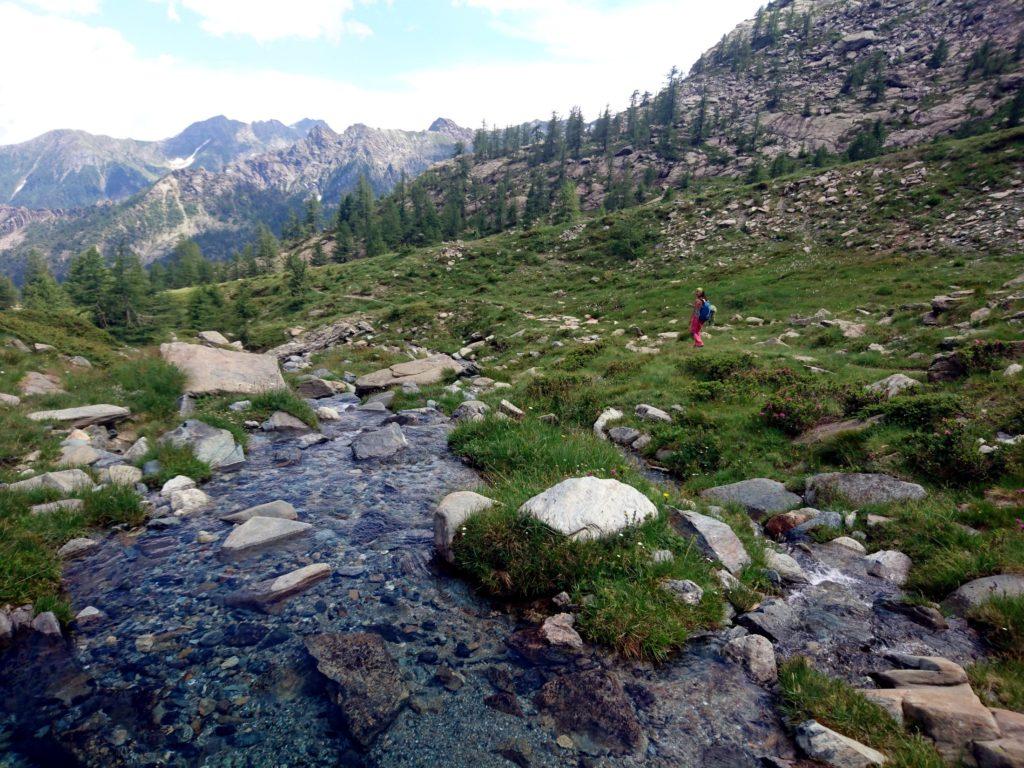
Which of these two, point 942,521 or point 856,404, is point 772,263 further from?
point 942,521

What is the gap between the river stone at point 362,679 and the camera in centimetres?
471

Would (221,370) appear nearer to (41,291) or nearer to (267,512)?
(267,512)

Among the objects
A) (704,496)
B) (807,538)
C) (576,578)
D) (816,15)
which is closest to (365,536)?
(576,578)

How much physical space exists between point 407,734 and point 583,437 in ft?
25.8

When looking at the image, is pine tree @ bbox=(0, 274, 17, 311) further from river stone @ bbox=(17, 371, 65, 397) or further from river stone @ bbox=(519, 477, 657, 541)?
river stone @ bbox=(519, 477, 657, 541)

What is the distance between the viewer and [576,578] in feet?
21.6

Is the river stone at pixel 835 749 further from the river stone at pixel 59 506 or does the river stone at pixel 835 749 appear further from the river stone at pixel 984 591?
the river stone at pixel 59 506

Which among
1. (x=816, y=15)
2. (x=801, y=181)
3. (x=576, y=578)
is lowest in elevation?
(x=576, y=578)

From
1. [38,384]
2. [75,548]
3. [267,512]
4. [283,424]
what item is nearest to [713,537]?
[267,512]

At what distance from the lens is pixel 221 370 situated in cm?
1662

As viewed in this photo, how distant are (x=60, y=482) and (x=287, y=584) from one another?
5.79m

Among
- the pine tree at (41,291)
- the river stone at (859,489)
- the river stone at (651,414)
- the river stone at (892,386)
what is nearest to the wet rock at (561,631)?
the river stone at (859,489)

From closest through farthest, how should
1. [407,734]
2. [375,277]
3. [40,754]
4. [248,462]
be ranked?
[40,754], [407,734], [248,462], [375,277]

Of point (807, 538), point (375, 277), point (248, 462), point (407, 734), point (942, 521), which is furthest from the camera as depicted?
point (375, 277)
